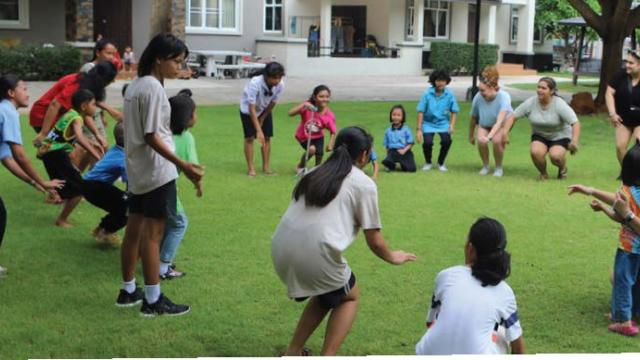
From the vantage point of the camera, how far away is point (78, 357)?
5.01 m

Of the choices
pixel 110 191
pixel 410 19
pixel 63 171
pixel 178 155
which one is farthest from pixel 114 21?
pixel 178 155

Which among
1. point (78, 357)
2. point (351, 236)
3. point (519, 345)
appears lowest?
point (78, 357)

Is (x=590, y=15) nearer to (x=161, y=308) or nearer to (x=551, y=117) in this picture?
(x=551, y=117)

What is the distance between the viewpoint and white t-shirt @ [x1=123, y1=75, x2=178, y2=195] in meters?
5.39

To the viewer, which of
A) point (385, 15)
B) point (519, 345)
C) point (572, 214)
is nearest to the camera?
point (519, 345)

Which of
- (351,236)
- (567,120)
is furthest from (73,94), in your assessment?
(567,120)

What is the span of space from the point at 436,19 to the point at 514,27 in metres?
5.62

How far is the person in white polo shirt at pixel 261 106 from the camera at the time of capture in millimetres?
10922

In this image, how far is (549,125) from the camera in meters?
11.2

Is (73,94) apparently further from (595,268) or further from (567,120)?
(567,120)

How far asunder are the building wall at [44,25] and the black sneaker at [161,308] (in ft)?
78.8

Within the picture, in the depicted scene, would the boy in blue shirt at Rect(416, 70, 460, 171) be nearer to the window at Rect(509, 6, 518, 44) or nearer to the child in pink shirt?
the child in pink shirt

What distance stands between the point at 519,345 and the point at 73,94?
5.36 meters

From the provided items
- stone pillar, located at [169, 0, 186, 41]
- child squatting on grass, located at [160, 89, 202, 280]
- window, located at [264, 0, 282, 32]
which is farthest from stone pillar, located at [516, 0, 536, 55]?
child squatting on grass, located at [160, 89, 202, 280]
